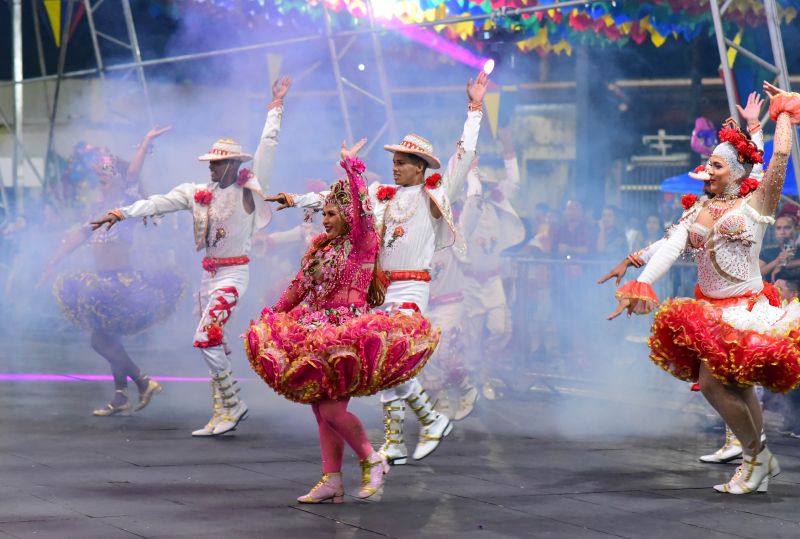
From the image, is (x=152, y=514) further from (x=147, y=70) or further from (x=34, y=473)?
(x=147, y=70)

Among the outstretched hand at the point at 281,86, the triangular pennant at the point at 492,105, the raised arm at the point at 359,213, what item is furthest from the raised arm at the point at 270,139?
the triangular pennant at the point at 492,105

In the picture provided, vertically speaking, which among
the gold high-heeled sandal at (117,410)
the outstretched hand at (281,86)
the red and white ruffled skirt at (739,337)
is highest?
the outstretched hand at (281,86)

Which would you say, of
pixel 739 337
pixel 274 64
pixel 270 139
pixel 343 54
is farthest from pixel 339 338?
pixel 274 64

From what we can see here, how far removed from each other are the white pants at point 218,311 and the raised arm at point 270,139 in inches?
27.4

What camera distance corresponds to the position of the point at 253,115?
54.8ft

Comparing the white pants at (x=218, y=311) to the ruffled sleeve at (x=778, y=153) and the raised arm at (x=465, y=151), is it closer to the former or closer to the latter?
the raised arm at (x=465, y=151)

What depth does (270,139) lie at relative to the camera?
31.3ft

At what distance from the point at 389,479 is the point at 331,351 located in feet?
4.53

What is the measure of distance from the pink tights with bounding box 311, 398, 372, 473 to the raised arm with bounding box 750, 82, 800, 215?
8.37 ft

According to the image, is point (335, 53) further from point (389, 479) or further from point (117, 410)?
point (389, 479)

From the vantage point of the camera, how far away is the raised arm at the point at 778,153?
7.17 m

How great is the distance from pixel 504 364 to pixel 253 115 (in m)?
5.49

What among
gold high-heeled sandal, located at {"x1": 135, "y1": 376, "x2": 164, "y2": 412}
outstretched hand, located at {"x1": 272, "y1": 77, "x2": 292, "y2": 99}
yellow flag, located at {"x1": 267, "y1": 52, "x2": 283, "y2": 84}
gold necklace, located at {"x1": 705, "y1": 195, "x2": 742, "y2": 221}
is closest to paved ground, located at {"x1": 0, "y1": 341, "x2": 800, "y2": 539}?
gold high-heeled sandal, located at {"x1": 135, "y1": 376, "x2": 164, "y2": 412}

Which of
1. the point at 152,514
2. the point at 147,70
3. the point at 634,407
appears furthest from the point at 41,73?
the point at 152,514
